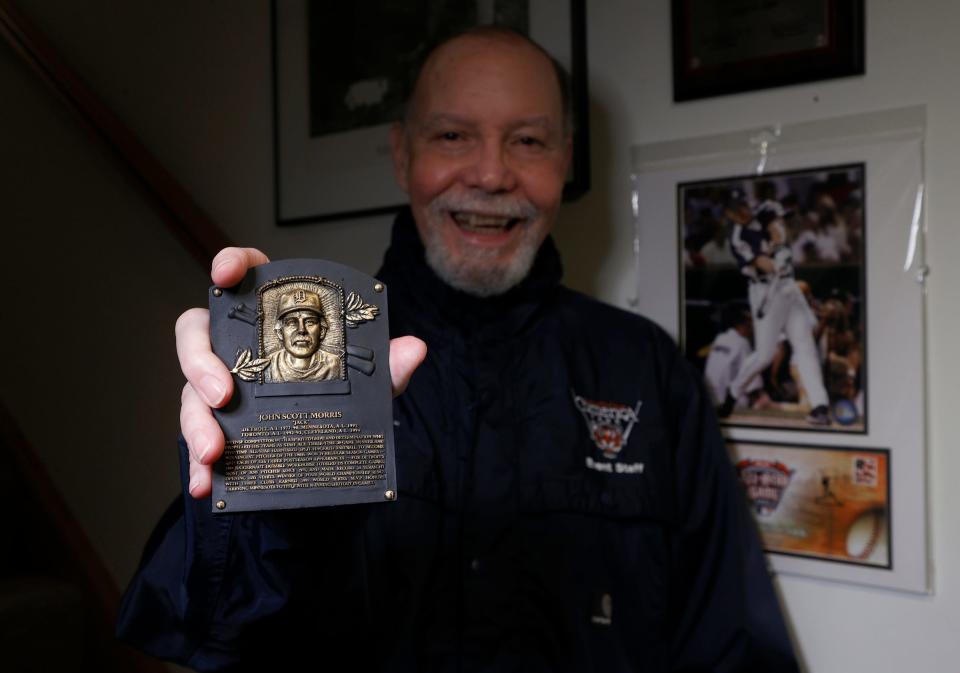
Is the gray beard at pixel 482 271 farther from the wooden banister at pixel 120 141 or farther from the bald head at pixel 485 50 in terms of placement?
the wooden banister at pixel 120 141

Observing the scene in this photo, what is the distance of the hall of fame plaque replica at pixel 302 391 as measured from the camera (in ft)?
2.10

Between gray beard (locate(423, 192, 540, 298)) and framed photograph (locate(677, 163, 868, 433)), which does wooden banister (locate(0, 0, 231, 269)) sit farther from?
framed photograph (locate(677, 163, 868, 433))

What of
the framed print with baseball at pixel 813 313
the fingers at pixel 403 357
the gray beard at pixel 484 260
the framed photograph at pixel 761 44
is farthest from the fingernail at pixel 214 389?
the framed photograph at pixel 761 44

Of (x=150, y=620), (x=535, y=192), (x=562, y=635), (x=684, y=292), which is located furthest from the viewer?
(x=684, y=292)

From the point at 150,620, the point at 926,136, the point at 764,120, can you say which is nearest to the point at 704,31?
the point at 764,120

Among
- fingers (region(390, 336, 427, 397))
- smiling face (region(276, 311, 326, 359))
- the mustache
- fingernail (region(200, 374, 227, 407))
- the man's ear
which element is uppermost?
the man's ear

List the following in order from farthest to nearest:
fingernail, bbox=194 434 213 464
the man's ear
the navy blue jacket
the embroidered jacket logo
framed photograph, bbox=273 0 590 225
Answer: framed photograph, bbox=273 0 590 225 → the man's ear → the embroidered jacket logo → the navy blue jacket → fingernail, bbox=194 434 213 464

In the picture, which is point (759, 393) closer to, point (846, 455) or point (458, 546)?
point (846, 455)

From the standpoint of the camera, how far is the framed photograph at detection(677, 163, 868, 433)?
1076 mm

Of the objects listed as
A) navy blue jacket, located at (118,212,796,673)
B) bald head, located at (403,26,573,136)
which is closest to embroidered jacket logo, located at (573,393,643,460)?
navy blue jacket, located at (118,212,796,673)

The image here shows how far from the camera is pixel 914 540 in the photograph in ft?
3.41

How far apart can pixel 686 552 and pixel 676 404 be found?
207mm

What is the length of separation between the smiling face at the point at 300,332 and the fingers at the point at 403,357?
7cm

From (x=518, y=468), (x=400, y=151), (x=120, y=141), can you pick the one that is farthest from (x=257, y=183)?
(x=518, y=468)
